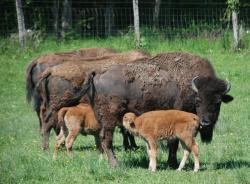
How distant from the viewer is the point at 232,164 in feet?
36.0

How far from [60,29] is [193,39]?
27.2ft

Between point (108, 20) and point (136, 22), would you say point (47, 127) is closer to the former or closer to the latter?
point (136, 22)

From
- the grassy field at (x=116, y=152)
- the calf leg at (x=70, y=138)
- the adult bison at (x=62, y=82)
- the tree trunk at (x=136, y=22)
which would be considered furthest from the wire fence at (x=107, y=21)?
the calf leg at (x=70, y=138)

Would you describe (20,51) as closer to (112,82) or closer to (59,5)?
(59,5)

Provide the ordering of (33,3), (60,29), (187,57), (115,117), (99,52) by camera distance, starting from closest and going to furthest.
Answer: (115,117) → (187,57) → (99,52) → (60,29) → (33,3)

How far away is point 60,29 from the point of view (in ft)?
104

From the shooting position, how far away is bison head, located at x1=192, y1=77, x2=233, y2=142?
11234 mm

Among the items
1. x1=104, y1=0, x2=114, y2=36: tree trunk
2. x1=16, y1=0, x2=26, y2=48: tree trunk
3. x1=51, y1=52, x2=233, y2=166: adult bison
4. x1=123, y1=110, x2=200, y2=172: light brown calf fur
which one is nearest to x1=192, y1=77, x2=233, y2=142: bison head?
x1=51, y1=52, x2=233, y2=166: adult bison

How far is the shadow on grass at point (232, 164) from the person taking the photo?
1076 centimetres

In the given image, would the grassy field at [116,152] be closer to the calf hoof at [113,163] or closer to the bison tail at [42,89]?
the calf hoof at [113,163]

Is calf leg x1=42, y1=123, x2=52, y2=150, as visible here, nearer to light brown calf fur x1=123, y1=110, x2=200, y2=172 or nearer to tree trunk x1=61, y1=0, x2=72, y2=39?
light brown calf fur x1=123, y1=110, x2=200, y2=172

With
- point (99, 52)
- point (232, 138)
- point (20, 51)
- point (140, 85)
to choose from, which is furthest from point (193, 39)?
point (140, 85)

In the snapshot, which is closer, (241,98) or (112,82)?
(112,82)

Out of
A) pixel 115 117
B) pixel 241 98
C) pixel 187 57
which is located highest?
pixel 187 57
